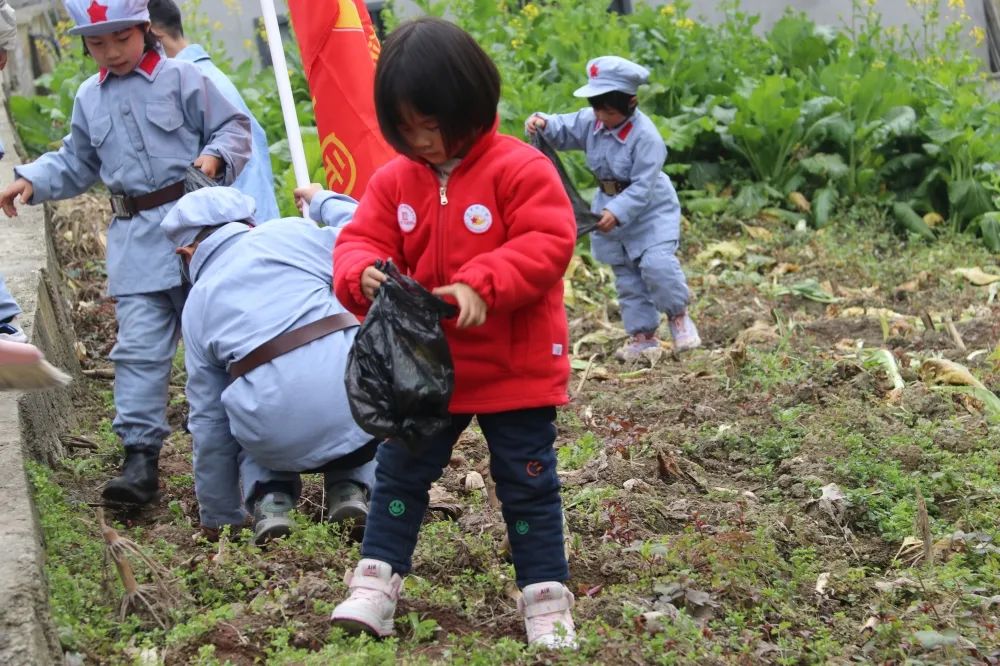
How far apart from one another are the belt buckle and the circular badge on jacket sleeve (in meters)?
2.37

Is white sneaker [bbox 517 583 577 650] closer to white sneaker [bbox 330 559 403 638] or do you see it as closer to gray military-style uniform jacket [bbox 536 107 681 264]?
white sneaker [bbox 330 559 403 638]

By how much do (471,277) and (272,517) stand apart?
1.58m

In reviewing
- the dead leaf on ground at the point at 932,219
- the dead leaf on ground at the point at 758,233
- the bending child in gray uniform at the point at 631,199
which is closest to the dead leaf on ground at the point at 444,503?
the bending child in gray uniform at the point at 631,199

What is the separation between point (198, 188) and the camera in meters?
4.91

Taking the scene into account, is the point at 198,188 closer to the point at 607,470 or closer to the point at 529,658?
the point at 607,470

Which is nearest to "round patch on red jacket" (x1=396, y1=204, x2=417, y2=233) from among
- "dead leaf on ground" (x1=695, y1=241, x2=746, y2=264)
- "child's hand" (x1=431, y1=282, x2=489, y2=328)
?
"child's hand" (x1=431, y1=282, x2=489, y2=328)

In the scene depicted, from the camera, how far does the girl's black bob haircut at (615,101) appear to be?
676 centimetres

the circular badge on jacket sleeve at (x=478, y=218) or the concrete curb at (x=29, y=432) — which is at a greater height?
the circular badge on jacket sleeve at (x=478, y=218)

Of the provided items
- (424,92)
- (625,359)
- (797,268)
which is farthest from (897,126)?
(424,92)

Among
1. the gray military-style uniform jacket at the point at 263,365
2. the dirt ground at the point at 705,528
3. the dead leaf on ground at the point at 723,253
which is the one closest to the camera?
the dirt ground at the point at 705,528

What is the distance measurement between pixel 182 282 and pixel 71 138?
2.35 ft

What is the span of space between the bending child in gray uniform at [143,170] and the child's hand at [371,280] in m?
2.05

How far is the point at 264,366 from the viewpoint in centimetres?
423

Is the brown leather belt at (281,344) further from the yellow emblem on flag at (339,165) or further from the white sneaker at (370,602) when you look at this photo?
the yellow emblem on flag at (339,165)
